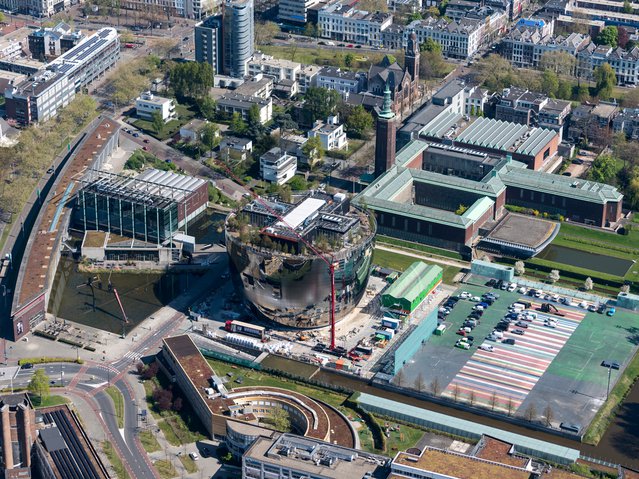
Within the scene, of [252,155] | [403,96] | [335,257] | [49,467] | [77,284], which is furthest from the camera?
[403,96]

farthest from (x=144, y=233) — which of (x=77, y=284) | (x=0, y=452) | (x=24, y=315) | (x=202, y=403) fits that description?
(x=0, y=452)

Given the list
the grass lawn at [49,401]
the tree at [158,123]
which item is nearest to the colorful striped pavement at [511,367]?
the grass lawn at [49,401]

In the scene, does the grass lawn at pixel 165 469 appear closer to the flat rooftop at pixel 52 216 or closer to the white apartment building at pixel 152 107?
the flat rooftop at pixel 52 216

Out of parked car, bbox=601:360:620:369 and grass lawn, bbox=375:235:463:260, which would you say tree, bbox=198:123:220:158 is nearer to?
grass lawn, bbox=375:235:463:260

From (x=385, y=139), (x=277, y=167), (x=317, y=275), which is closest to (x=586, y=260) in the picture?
(x=385, y=139)

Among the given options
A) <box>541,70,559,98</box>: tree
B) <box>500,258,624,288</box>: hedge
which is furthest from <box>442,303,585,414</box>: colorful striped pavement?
<box>541,70,559,98</box>: tree

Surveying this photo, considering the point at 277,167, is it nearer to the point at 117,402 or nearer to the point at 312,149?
the point at 312,149

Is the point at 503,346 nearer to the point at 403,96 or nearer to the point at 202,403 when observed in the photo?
the point at 202,403
